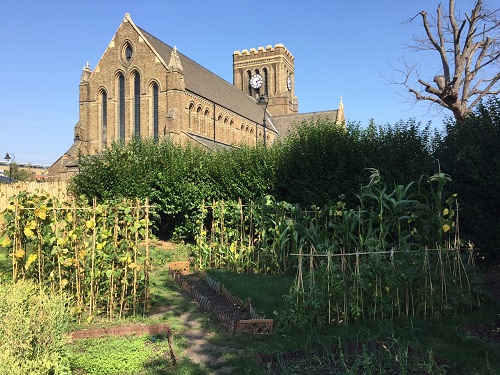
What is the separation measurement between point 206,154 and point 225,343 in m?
10.8

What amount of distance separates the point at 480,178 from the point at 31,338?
9334mm

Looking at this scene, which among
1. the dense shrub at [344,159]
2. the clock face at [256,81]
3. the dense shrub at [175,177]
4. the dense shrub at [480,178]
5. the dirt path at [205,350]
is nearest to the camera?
the dirt path at [205,350]

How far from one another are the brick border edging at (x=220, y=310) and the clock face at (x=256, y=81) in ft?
168

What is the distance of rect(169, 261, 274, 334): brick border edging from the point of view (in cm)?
521

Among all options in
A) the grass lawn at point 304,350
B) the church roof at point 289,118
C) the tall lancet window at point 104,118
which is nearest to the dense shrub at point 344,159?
the grass lawn at point 304,350

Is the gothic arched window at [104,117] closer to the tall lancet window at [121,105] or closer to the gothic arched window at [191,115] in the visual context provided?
the tall lancet window at [121,105]

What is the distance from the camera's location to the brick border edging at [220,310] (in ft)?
17.1

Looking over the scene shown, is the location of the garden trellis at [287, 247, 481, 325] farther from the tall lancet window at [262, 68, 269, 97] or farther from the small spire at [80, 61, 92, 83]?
the tall lancet window at [262, 68, 269, 97]

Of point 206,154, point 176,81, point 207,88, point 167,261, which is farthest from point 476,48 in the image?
point 207,88

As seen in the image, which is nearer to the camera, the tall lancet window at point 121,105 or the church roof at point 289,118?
the tall lancet window at point 121,105

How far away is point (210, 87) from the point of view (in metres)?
39.1

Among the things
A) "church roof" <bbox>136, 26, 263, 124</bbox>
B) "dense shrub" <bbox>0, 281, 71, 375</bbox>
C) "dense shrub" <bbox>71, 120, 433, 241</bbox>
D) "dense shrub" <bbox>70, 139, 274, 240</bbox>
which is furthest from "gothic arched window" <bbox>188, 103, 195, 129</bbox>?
"dense shrub" <bbox>0, 281, 71, 375</bbox>

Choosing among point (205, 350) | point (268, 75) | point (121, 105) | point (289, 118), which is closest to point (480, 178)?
point (205, 350)

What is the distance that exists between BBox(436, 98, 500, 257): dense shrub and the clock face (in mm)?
50183
